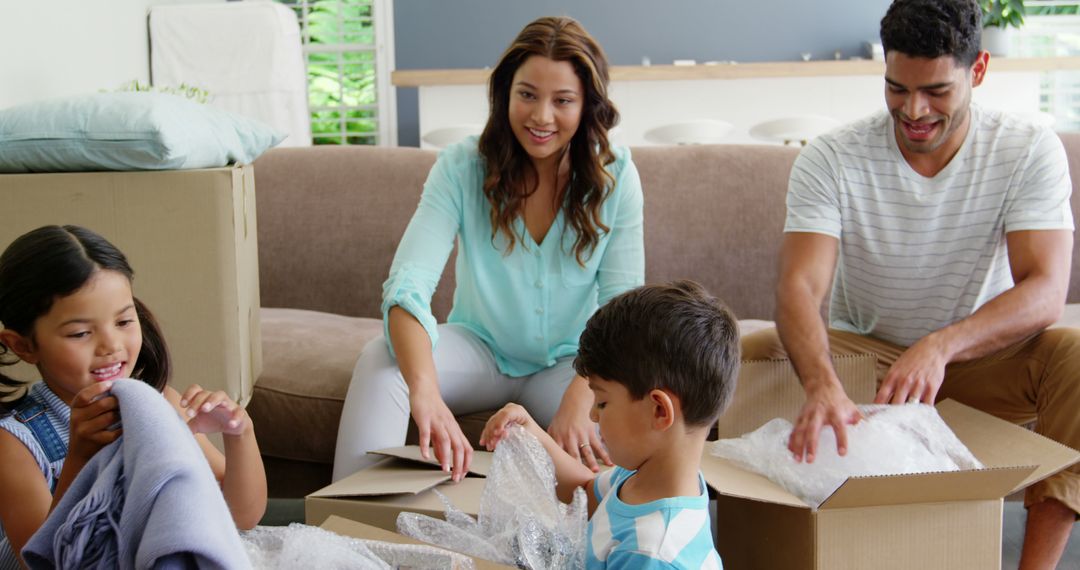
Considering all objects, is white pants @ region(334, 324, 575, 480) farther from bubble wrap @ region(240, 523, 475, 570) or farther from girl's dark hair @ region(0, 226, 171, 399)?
girl's dark hair @ region(0, 226, 171, 399)

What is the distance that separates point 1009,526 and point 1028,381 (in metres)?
0.57

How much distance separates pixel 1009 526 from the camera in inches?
83.7

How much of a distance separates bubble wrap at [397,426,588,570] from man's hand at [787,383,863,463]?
→ 31 cm

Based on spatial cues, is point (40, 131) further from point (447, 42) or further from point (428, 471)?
point (447, 42)

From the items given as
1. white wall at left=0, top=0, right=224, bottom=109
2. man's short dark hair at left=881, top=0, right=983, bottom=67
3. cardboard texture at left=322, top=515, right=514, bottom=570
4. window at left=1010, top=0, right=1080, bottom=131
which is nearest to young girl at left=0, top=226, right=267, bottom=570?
cardboard texture at left=322, top=515, right=514, bottom=570

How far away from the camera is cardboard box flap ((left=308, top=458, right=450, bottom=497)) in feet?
4.22

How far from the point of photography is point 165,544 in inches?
27.3

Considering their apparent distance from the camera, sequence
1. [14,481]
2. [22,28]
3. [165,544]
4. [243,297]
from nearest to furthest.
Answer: [165,544] → [14,481] → [243,297] → [22,28]

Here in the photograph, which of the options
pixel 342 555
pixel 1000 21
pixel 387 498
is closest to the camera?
pixel 342 555

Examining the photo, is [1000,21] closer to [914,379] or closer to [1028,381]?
[1028,381]

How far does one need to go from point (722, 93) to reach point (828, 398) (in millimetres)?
4653

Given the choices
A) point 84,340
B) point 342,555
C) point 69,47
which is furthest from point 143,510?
point 69,47

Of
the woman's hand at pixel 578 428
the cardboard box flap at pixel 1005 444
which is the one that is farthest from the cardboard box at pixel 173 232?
the cardboard box flap at pixel 1005 444

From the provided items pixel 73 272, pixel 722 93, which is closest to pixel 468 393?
pixel 73 272
